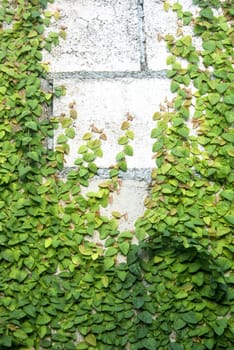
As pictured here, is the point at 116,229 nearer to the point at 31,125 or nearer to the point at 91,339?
the point at 91,339

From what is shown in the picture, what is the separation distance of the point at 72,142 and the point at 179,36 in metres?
0.62

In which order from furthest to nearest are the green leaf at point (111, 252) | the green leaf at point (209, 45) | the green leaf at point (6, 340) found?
the green leaf at point (209, 45) → the green leaf at point (111, 252) → the green leaf at point (6, 340)

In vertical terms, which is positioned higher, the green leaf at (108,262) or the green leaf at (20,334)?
the green leaf at (108,262)

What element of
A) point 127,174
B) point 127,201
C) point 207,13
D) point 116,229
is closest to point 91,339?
point 116,229

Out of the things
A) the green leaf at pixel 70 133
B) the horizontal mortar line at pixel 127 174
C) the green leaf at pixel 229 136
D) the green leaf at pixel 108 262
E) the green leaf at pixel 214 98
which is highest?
the green leaf at pixel 214 98

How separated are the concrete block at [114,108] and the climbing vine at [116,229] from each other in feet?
0.09

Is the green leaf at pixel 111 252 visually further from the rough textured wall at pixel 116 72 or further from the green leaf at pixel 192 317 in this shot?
the green leaf at pixel 192 317

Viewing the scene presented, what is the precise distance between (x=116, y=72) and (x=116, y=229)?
0.63 meters

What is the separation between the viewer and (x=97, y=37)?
2.27 metres

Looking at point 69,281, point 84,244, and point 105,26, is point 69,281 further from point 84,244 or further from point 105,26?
point 105,26

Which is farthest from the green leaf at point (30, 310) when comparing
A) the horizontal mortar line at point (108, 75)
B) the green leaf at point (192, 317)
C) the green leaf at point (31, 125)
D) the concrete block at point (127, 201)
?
the horizontal mortar line at point (108, 75)

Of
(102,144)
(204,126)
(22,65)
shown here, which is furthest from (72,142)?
(204,126)

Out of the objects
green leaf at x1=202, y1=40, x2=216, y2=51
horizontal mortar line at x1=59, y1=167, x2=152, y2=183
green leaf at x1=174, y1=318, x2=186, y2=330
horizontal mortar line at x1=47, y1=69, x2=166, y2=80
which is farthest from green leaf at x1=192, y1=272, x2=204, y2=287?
green leaf at x1=202, y1=40, x2=216, y2=51

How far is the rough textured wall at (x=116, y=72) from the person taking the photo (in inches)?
83.5
